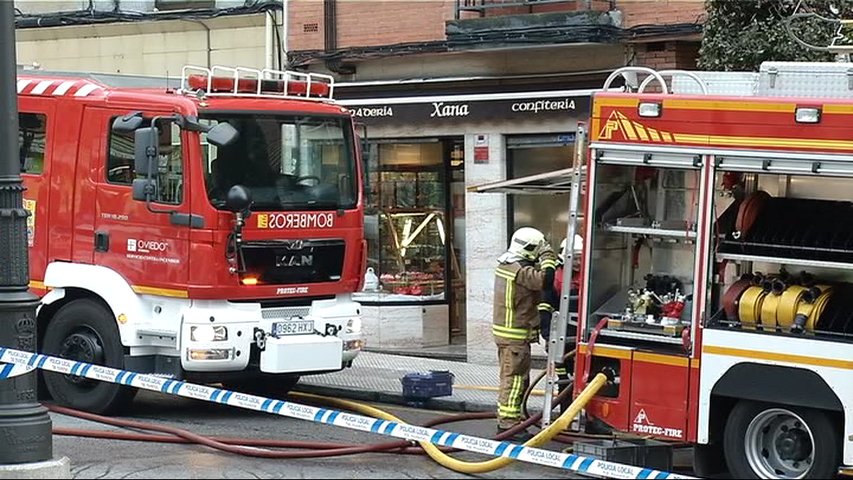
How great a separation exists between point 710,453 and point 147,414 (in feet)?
16.6

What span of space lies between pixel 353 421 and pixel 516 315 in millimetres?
1896

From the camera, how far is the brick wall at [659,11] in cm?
1516

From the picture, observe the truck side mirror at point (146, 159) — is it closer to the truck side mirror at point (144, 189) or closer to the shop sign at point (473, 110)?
the truck side mirror at point (144, 189)

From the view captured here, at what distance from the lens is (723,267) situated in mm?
9461

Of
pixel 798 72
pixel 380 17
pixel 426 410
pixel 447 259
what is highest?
pixel 380 17

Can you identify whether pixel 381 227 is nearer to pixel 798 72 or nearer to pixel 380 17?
pixel 380 17

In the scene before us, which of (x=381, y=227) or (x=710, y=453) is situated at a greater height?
A: (x=381, y=227)

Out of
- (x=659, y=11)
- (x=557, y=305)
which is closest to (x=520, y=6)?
(x=659, y=11)

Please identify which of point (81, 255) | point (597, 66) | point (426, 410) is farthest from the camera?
point (597, 66)

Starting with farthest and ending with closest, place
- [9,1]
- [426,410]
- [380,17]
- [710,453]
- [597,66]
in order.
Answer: [380,17], [597,66], [426,410], [710,453], [9,1]

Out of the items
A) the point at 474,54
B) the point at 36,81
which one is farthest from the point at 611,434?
the point at 474,54

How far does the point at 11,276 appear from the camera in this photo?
9164mm

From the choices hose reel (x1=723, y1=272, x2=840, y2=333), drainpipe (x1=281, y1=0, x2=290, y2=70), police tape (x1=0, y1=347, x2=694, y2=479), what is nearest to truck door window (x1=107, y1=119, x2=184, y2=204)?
police tape (x1=0, y1=347, x2=694, y2=479)

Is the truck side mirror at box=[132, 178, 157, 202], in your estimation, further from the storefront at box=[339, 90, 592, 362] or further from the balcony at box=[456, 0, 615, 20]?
the balcony at box=[456, 0, 615, 20]
